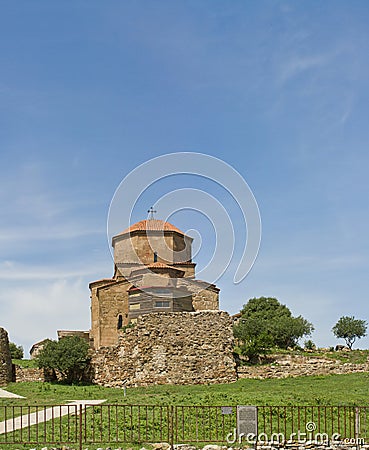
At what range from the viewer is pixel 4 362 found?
1180 inches

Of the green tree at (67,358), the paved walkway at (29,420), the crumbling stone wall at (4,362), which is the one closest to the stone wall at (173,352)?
the green tree at (67,358)

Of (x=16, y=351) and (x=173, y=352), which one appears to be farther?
(x=16, y=351)

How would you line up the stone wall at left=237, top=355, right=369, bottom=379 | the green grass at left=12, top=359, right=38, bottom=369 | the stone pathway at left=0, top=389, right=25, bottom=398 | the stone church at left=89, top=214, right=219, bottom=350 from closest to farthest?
the stone pathway at left=0, top=389, right=25, bottom=398 < the stone wall at left=237, top=355, right=369, bottom=379 < the green grass at left=12, top=359, right=38, bottom=369 < the stone church at left=89, top=214, right=219, bottom=350

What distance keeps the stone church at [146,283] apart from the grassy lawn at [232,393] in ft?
25.7

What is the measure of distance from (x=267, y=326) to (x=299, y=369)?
14.6m

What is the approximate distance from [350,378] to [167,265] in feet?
53.0

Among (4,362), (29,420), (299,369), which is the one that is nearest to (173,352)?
(299,369)

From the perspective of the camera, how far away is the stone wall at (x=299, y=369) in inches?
1137

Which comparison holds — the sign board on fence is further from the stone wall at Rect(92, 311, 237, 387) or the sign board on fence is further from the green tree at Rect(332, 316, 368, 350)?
the green tree at Rect(332, 316, 368, 350)

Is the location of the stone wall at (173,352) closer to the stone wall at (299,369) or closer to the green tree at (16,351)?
the stone wall at (299,369)

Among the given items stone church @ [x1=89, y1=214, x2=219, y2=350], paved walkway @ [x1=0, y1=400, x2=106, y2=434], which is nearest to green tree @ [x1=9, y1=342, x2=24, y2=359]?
stone church @ [x1=89, y1=214, x2=219, y2=350]

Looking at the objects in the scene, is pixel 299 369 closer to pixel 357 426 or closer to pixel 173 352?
pixel 173 352

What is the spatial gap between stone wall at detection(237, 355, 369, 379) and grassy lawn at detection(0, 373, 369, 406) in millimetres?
883

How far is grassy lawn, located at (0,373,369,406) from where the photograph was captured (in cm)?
1867
